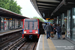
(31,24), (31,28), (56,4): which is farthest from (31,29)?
(56,4)

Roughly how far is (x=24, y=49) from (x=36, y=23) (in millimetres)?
4324

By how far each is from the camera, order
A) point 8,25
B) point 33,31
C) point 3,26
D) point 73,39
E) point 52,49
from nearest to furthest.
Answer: point 52,49 → point 73,39 → point 33,31 → point 3,26 → point 8,25

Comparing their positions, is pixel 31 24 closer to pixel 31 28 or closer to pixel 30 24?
pixel 30 24

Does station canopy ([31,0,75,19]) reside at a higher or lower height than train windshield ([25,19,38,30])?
higher

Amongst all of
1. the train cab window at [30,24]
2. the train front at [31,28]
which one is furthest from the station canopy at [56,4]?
the train front at [31,28]

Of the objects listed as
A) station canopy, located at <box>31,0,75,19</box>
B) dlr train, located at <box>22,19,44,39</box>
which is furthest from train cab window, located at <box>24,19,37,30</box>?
station canopy, located at <box>31,0,75,19</box>

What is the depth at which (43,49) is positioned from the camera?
24.2 ft

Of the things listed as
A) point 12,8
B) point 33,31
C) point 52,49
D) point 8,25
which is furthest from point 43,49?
point 12,8

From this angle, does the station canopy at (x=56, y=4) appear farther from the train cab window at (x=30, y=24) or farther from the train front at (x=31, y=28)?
the train front at (x=31, y=28)

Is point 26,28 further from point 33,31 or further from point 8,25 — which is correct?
point 8,25

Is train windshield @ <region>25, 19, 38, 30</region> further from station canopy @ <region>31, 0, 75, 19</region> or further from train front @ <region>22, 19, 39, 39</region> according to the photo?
station canopy @ <region>31, 0, 75, 19</region>

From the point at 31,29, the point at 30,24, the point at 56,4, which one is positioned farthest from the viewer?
the point at 30,24

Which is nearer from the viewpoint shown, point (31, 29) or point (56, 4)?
point (56, 4)

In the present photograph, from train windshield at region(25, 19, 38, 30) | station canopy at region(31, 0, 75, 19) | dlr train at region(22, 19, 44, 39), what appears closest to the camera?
station canopy at region(31, 0, 75, 19)
